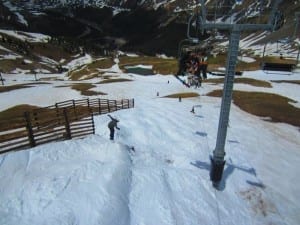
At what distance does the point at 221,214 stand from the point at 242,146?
29.2 feet

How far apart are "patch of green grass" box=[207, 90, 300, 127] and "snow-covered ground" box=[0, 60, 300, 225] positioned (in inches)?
253

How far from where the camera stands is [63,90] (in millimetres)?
53062

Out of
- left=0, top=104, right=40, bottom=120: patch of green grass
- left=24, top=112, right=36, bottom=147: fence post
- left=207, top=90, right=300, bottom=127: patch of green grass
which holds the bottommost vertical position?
left=0, top=104, right=40, bottom=120: patch of green grass

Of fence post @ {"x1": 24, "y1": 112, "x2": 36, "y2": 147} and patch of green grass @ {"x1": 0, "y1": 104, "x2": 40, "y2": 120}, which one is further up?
fence post @ {"x1": 24, "y1": 112, "x2": 36, "y2": 147}

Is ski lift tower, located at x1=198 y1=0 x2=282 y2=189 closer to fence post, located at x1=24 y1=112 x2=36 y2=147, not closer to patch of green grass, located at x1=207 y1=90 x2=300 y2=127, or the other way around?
fence post, located at x1=24 y1=112 x2=36 y2=147

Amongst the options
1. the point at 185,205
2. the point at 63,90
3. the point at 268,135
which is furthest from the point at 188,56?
the point at 63,90

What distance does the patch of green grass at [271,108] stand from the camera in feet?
94.2

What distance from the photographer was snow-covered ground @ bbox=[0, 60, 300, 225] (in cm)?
1098

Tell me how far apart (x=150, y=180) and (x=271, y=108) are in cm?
2504

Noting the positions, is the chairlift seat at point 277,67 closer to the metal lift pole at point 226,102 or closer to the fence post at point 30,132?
the metal lift pole at point 226,102

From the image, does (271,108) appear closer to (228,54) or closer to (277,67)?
(277,67)

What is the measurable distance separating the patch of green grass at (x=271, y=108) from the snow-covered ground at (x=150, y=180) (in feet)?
21.0

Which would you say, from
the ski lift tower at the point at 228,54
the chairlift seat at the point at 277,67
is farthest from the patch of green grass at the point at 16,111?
the chairlift seat at the point at 277,67

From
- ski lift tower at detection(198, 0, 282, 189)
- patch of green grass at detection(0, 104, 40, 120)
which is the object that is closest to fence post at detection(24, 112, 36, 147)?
ski lift tower at detection(198, 0, 282, 189)
